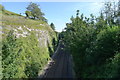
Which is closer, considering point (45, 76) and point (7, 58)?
point (7, 58)

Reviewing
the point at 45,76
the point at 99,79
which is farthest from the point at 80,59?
the point at 45,76

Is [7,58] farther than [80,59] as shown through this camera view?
No

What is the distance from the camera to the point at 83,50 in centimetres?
1132

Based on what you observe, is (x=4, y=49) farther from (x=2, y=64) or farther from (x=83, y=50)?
(x=83, y=50)

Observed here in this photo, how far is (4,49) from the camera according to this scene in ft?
26.2

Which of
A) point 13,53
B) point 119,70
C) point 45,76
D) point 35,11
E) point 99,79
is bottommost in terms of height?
point 45,76

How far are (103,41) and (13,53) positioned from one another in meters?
5.19

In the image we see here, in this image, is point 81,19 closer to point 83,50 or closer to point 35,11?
point 83,50

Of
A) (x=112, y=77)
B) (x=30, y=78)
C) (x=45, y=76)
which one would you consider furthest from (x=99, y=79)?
(x=45, y=76)

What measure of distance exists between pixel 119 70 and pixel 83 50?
5.77m

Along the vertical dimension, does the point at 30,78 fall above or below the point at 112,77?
below

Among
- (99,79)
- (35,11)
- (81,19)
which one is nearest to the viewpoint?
(99,79)

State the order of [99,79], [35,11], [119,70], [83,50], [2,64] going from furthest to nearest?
[35,11]
[83,50]
[2,64]
[99,79]
[119,70]

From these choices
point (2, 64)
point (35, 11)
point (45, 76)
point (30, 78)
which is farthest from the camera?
point (35, 11)
